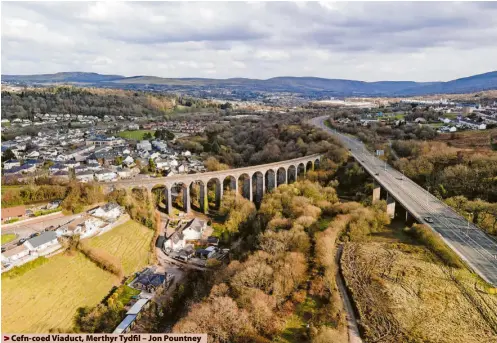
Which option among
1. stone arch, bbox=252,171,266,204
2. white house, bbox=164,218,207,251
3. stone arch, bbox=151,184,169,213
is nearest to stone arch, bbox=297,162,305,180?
stone arch, bbox=252,171,266,204

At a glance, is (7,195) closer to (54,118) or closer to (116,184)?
(116,184)

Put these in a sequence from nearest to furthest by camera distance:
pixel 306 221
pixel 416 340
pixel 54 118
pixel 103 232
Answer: pixel 416 340, pixel 306 221, pixel 103 232, pixel 54 118

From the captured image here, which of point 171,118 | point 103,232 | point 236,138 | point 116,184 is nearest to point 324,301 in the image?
point 103,232

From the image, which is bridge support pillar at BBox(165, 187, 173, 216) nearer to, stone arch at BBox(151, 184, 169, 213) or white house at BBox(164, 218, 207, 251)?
stone arch at BBox(151, 184, 169, 213)

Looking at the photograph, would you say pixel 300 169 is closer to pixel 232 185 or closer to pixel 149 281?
pixel 232 185

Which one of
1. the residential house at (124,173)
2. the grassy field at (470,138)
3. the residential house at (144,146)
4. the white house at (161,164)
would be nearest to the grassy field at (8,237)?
the residential house at (124,173)
